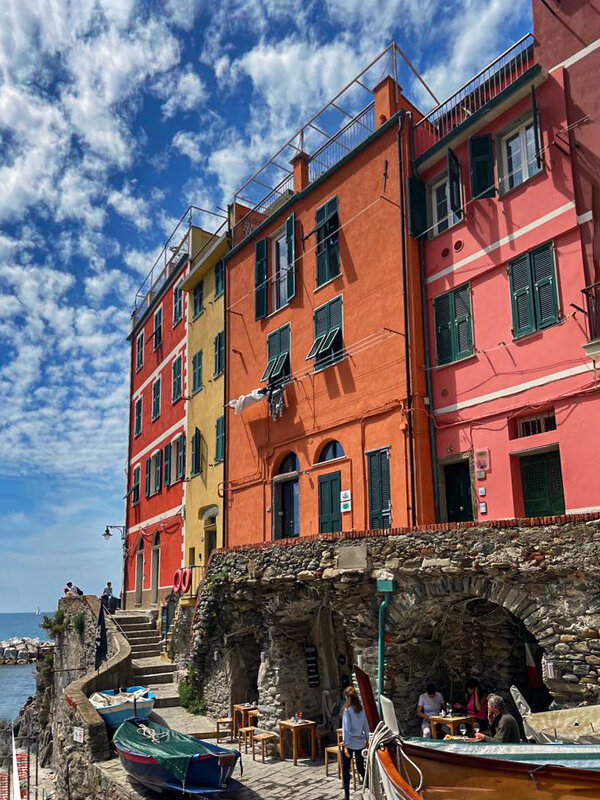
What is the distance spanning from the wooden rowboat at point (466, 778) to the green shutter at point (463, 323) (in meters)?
9.00

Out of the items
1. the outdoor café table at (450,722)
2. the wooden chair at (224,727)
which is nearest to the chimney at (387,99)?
the outdoor café table at (450,722)

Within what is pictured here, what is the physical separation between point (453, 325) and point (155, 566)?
60.8 feet

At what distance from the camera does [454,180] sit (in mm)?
15570

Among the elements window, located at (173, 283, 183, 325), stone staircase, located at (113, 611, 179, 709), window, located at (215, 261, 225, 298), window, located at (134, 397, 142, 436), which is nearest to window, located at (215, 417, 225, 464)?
window, located at (215, 261, 225, 298)

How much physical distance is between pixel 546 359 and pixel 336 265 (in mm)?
6982

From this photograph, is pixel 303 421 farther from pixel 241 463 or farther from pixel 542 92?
pixel 542 92

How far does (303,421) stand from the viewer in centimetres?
1898

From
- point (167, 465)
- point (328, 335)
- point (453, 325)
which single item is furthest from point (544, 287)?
point (167, 465)

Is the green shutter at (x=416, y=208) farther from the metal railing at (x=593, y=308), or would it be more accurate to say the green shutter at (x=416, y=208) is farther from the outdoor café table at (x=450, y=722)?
the outdoor café table at (x=450, y=722)

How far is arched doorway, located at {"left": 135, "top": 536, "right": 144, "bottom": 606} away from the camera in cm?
3104

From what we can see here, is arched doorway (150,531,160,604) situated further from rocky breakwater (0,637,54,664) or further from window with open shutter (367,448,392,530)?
rocky breakwater (0,637,54,664)

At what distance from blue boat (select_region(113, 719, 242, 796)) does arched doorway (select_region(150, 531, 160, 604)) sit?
15.5 metres

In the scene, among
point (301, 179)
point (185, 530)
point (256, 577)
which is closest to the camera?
point (256, 577)

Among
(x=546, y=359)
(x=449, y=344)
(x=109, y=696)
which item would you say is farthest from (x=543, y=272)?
(x=109, y=696)
